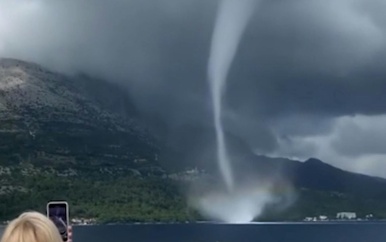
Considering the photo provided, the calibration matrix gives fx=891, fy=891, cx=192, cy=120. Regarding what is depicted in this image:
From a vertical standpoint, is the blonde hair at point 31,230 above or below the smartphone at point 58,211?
below

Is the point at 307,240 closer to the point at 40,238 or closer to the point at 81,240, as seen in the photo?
the point at 81,240

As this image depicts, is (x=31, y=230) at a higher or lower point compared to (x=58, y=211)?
lower

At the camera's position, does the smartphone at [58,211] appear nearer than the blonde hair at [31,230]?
No

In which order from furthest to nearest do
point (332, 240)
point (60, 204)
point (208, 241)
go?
point (332, 240)
point (208, 241)
point (60, 204)

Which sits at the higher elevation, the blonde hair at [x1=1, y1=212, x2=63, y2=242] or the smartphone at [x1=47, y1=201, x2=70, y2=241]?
the smartphone at [x1=47, y1=201, x2=70, y2=241]

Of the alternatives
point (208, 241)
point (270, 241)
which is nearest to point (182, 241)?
point (208, 241)

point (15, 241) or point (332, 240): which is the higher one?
point (332, 240)

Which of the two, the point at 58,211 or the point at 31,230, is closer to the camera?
the point at 31,230

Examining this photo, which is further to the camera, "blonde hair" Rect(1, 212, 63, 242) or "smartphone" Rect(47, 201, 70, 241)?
"smartphone" Rect(47, 201, 70, 241)
